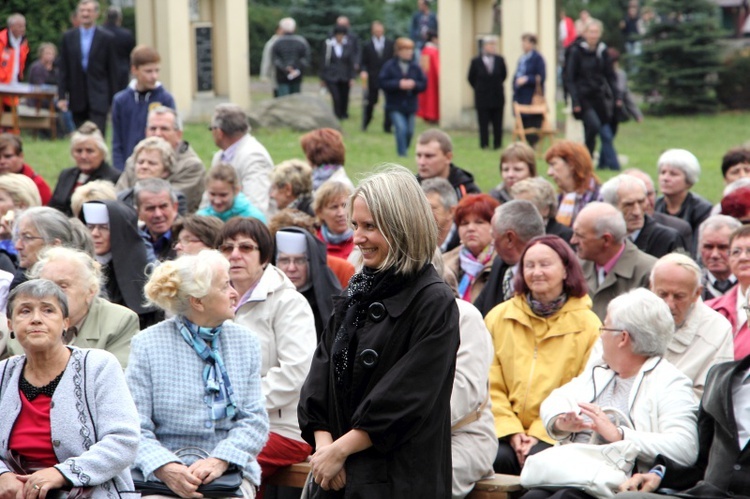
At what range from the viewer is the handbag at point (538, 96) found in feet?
71.4

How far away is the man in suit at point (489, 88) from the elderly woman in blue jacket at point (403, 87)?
38.0 inches

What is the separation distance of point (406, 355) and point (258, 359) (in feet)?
5.23

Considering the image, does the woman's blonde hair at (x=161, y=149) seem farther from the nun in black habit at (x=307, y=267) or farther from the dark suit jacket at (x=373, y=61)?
the dark suit jacket at (x=373, y=61)

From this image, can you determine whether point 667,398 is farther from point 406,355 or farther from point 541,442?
point 406,355

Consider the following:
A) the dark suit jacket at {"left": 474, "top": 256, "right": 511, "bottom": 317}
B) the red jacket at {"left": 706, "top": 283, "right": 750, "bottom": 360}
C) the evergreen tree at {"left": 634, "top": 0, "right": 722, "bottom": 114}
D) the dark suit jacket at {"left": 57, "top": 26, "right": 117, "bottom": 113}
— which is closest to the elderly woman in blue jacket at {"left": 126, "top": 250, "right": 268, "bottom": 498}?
the dark suit jacket at {"left": 474, "top": 256, "right": 511, "bottom": 317}

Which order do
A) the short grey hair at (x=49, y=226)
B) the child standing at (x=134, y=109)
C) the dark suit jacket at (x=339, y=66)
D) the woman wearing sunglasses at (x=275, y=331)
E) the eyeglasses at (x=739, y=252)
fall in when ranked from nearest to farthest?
the woman wearing sunglasses at (x=275, y=331)
the eyeglasses at (x=739, y=252)
the short grey hair at (x=49, y=226)
the child standing at (x=134, y=109)
the dark suit jacket at (x=339, y=66)

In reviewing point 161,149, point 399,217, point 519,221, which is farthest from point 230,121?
point 399,217

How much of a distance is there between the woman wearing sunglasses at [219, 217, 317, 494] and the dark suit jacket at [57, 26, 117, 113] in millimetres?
10738

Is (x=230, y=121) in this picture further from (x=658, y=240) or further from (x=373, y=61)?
(x=373, y=61)

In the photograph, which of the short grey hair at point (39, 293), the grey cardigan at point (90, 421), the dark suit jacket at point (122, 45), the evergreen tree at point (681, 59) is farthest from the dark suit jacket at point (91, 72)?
the evergreen tree at point (681, 59)

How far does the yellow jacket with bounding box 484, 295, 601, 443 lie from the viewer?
6648 mm

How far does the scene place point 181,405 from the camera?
5.78 metres

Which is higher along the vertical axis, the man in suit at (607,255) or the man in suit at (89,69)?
the man in suit at (89,69)

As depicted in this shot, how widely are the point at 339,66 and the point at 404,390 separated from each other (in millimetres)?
21572
